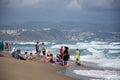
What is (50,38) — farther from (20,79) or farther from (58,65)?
(20,79)

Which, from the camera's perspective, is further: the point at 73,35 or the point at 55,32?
the point at 55,32

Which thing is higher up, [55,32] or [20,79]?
[55,32]

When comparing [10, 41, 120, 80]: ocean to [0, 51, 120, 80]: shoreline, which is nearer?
[0, 51, 120, 80]: shoreline

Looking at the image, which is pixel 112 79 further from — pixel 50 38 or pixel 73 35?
pixel 50 38

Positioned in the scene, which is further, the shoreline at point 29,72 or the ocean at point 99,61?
the ocean at point 99,61

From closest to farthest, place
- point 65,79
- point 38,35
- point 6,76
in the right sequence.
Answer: point 6,76, point 65,79, point 38,35

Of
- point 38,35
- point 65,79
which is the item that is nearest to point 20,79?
point 65,79

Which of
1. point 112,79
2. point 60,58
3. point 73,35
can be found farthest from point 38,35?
point 112,79

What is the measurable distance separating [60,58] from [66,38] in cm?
5567

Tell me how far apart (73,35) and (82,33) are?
2086 millimetres

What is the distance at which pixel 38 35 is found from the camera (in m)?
67.1

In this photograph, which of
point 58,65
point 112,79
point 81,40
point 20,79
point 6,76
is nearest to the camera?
point 6,76

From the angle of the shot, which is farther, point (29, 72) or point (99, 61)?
point (99, 61)

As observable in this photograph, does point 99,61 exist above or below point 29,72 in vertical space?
below
